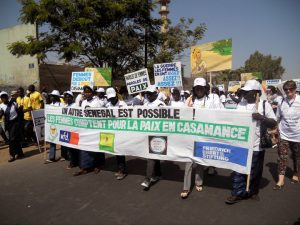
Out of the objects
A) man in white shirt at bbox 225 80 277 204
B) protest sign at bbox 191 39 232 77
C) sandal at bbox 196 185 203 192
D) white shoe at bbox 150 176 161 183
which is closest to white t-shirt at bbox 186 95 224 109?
man in white shirt at bbox 225 80 277 204

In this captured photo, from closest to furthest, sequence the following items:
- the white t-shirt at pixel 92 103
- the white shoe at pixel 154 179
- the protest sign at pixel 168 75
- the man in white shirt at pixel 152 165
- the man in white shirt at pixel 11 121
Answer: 1. the man in white shirt at pixel 152 165
2. the white shoe at pixel 154 179
3. the white t-shirt at pixel 92 103
4. the man in white shirt at pixel 11 121
5. the protest sign at pixel 168 75

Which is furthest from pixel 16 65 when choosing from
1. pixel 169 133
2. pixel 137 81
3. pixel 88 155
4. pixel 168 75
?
pixel 169 133

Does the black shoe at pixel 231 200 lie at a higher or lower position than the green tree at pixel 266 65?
lower

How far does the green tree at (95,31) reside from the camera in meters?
14.4

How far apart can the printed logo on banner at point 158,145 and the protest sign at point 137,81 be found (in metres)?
2.77

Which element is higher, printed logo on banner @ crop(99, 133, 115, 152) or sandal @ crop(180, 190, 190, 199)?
printed logo on banner @ crop(99, 133, 115, 152)

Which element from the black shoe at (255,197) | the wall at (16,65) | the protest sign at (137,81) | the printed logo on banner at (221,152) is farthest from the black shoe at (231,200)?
the wall at (16,65)

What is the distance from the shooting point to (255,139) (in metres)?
4.70

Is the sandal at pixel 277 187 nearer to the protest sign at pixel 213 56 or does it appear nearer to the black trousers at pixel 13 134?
the protest sign at pixel 213 56

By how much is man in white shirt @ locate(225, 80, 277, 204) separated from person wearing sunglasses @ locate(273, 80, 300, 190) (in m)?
0.82

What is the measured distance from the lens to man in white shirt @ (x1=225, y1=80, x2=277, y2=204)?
15.4 feet

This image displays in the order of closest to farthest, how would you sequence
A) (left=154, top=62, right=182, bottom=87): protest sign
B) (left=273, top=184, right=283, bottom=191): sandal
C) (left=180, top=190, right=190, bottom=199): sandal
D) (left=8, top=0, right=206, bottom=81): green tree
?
(left=180, top=190, right=190, bottom=199): sandal
(left=273, top=184, right=283, bottom=191): sandal
(left=154, top=62, right=182, bottom=87): protest sign
(left=8, top=0, right=206, bottom=81): green tree

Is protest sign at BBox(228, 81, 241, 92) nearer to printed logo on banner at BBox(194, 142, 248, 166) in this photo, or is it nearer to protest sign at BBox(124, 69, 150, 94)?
protest sign at BBox(124, 69, 150, 94)

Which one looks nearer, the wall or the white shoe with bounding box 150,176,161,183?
the white shoe with bounding box 150,176,161,183
